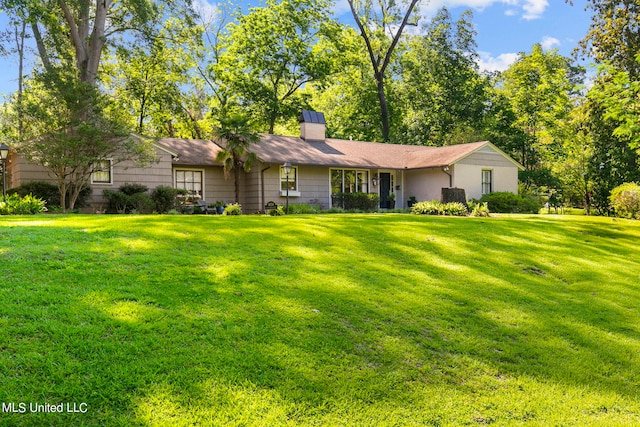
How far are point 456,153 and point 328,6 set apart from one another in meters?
16.4

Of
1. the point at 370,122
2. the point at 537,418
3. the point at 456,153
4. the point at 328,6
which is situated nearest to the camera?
the point at 537,418

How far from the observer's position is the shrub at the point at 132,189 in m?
18.5

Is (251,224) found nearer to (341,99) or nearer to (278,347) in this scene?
(278,347)

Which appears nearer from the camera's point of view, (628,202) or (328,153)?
(628,202)

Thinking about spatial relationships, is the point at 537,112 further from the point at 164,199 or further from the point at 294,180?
the point at 164,199

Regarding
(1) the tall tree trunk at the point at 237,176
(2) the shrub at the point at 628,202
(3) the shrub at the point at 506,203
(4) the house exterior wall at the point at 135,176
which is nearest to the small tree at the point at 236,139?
(1) the tall tree trunk at the point at 237,176

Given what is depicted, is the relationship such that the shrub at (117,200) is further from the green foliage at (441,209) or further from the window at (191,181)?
the green foliage at (441,209)

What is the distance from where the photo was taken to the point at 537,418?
360 cm

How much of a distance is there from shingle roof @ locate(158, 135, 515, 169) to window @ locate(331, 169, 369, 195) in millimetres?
658

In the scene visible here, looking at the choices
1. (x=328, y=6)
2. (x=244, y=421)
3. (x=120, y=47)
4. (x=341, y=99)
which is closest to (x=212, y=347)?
(x=244, y=421)

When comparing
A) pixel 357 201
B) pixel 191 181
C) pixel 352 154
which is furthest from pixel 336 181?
pixel 191 181

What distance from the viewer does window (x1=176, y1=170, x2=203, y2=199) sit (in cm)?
2123

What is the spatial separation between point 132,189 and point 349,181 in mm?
10685

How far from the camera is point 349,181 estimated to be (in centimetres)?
2397
